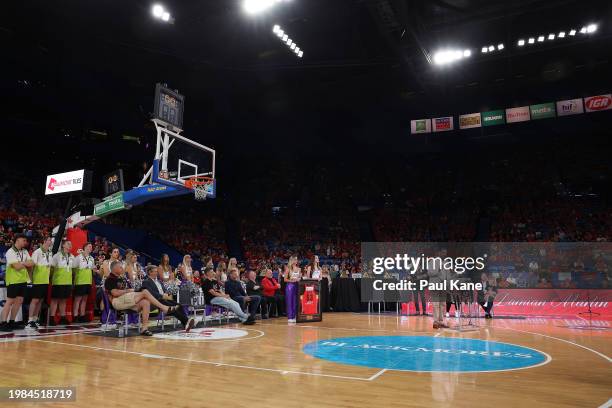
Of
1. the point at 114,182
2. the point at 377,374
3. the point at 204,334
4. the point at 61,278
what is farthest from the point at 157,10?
the point at 377,374

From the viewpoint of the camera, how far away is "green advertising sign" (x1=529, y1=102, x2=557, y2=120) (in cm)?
2061

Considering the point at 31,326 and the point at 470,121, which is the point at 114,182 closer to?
the point at 31,326

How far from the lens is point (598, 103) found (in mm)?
19828

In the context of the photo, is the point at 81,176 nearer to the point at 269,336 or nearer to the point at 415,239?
the point at 269,336

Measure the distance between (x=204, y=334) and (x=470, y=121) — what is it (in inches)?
705

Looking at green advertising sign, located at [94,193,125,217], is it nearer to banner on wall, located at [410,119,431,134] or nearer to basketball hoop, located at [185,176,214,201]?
basketball hoop, located at [185,176,214,201]

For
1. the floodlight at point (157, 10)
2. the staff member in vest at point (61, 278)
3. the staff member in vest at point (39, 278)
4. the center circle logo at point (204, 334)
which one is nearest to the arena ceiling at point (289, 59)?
the floodlight at point (157, 10)

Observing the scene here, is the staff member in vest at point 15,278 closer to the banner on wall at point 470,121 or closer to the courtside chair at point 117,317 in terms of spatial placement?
the courtside chair at point 117,317

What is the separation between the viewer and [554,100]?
20672mm

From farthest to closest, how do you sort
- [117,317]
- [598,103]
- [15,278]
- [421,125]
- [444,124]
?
[421,125] → [444,124] → [598,103] → [117,317] → [15,278]

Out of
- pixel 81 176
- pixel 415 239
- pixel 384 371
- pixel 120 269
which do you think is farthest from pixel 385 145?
pixel 384 371

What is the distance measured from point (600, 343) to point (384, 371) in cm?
516

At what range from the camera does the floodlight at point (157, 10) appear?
14023 millimetres

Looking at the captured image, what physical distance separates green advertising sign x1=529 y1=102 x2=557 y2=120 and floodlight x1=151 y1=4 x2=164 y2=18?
652 inches
